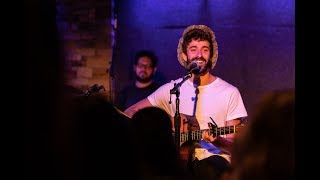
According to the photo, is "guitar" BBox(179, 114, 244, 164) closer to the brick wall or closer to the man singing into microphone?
the man singing into microphone

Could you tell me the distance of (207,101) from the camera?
4.62m

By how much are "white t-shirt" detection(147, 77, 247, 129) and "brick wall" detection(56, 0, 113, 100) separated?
70 centimetres

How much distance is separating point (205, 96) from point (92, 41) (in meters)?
1.31

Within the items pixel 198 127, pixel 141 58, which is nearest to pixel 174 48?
pixel 141 58

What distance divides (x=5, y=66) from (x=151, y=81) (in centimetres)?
408

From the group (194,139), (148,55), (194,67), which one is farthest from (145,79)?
(194,139)

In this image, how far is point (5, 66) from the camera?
669 millimetres

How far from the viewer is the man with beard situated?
471cm

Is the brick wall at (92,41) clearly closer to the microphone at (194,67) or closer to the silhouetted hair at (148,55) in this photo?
the silhouetted hair at (148,55)

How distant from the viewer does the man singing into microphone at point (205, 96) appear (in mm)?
4539

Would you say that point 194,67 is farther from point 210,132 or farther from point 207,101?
point 210,132

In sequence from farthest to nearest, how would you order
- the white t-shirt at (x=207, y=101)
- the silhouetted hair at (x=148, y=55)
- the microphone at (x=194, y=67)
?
the silhouetted hair at (x=148, y=55)
the white t-shirt at (x=207, y=101)
the microphone at (x=194, y=67)

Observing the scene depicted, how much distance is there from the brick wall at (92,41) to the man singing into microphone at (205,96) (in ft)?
2.28

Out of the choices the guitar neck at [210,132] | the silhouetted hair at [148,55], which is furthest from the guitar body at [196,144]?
the silhouetted hair at [148,55]
